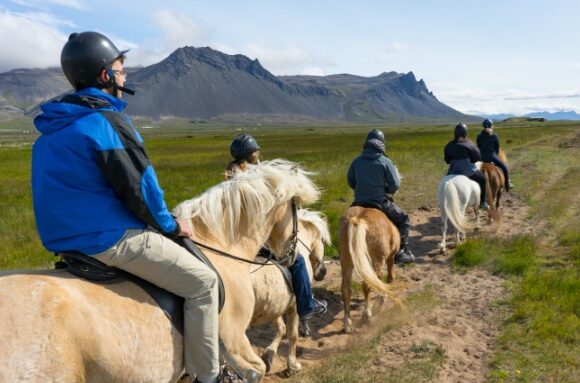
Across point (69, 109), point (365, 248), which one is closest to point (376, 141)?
point (365, 248)

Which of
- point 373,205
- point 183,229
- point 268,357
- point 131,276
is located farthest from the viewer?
point 373,205

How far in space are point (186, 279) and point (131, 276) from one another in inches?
15.6

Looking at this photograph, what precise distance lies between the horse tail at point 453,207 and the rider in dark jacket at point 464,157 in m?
1.17

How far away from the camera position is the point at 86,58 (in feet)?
9.77

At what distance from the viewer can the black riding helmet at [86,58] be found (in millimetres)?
2977

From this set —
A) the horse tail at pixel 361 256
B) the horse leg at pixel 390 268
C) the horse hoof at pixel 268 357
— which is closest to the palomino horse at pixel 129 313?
the horse hoof at pixel 268 357

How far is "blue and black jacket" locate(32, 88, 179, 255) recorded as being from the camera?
2.73 m

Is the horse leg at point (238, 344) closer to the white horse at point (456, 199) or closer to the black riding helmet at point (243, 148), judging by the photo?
the black riding helmet at point (243, 148)

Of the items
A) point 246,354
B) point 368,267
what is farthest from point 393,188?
point 246,354

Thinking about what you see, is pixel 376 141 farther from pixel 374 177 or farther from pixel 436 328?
pixel 436 328

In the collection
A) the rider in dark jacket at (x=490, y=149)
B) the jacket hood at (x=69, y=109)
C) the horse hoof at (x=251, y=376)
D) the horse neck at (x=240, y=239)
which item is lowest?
the horse hoof at (x=251, y=376)

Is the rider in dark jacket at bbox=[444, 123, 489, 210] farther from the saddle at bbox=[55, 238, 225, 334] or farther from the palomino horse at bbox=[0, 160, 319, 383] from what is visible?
the saddle at bbox=[55, 238, 225, 334]

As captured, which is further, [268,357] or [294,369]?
[268,357]

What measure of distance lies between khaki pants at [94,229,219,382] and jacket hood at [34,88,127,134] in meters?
0.84
